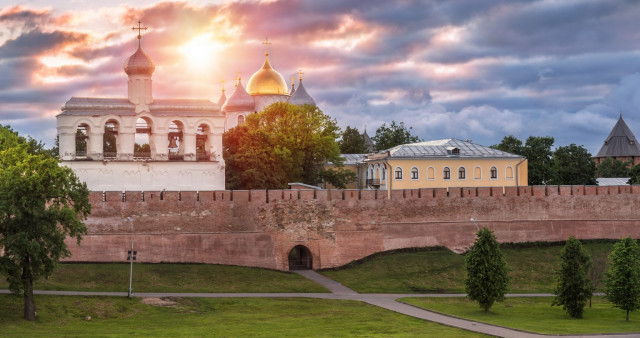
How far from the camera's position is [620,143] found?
10962cm

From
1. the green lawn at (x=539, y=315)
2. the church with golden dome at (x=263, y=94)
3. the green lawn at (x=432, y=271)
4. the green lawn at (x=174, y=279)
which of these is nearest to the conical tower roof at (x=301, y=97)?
the church with golden dome at (x=263, y=94)

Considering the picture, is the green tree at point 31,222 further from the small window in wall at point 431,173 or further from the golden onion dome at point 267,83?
the golden onion dome at point 267,83

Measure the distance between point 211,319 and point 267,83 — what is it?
158 feet

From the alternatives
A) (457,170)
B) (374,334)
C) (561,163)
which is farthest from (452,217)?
(561,163)

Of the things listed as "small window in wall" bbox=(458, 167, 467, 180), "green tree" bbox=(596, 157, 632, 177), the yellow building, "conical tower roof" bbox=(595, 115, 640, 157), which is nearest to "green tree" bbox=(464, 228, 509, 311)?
the yellow building

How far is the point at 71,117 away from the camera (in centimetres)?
5022

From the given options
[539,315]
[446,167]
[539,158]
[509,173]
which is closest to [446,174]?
[446,167]

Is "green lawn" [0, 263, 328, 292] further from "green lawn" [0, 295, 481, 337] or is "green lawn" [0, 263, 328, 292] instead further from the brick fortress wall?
"green lawn" [0, 295, 481, 337]

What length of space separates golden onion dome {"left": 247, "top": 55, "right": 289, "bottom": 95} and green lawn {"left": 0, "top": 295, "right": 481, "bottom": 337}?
1723 inches

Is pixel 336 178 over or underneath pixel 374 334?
over

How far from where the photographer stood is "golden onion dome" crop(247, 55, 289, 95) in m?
79.4

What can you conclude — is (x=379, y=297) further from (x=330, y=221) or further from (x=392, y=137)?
(x=392, y=137)

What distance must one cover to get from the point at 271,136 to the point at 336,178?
5491mm

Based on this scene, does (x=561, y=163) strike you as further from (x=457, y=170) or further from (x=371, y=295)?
(x=371, y=295)
